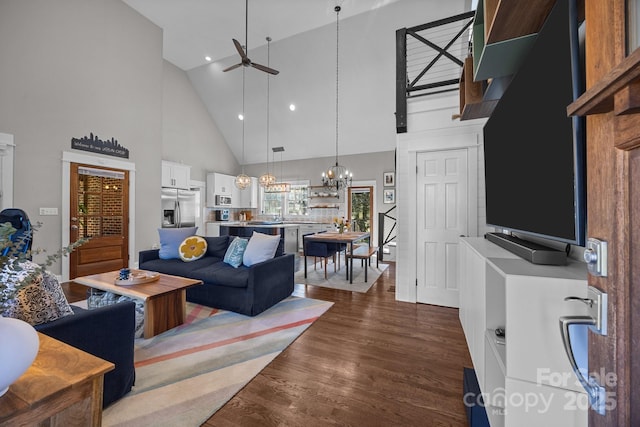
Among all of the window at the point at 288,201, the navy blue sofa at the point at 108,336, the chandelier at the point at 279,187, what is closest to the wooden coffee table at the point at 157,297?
the navy blue sofa at the point at 108,336

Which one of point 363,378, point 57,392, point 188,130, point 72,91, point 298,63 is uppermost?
point 298,63

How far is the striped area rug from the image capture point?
150 cm

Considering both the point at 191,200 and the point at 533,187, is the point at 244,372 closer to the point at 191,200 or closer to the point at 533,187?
the point at 533,187

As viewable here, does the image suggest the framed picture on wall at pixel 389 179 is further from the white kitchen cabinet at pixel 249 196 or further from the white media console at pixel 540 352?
the white media console at pixel 540 352

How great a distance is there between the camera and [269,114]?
7.21 meters

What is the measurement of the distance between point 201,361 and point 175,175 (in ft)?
18.6

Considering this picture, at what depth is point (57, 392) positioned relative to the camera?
2.41 feet

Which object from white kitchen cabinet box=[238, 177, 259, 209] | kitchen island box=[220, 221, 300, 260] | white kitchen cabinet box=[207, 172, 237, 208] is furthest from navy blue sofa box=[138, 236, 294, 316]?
white kitchen cabinet box=[238, 177, 259, 209]

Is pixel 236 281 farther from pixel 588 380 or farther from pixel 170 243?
pixel 588 380

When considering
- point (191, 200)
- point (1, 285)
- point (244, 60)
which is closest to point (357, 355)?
point (1, 285)

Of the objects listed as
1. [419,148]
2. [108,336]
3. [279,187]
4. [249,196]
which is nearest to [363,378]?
[108,336]

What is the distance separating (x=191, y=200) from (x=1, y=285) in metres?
6.96

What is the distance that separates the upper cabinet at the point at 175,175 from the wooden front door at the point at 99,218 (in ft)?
4.37

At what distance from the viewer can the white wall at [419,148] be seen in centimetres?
294
